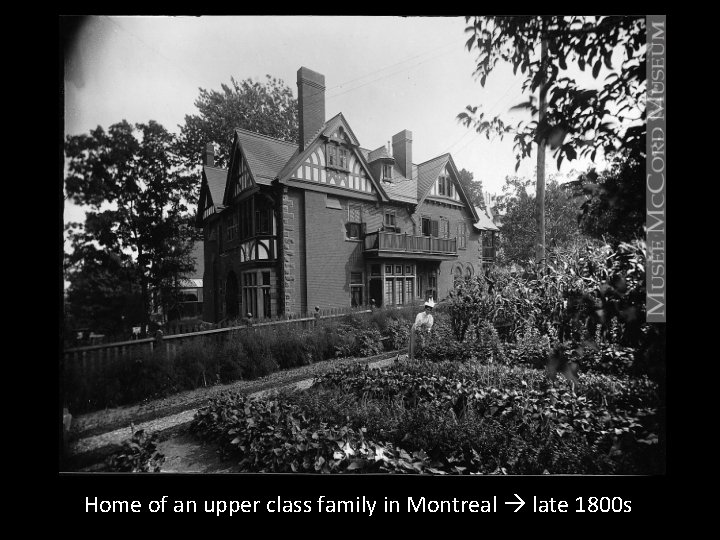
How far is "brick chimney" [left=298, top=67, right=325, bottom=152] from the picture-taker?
1202 cm

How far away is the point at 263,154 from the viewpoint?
12.0 m

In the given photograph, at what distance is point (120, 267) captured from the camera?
3.49 metres

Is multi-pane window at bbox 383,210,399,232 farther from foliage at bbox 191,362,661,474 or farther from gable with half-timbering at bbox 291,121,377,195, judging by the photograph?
foliage at bbox 191,362,661,474

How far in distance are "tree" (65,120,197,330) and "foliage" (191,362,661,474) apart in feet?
7.39

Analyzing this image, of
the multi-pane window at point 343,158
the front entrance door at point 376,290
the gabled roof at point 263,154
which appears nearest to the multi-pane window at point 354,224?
the multi-pane window at point 343,158

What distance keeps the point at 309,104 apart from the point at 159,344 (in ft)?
35.8

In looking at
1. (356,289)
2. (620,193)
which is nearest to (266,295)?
(356,289)

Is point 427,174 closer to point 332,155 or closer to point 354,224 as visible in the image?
point 354,224

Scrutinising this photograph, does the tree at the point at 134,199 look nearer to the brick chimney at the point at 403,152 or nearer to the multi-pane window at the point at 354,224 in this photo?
the multi-pane window at the point at 354,224

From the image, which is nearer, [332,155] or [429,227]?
[332,155]

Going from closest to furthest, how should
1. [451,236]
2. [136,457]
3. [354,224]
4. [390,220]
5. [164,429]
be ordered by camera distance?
[136,457] < [164,429] < [354,224] < [390,220] < [451,236]

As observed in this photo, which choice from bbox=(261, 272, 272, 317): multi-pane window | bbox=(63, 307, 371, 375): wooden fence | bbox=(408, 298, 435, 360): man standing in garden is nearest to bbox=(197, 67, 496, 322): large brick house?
bbox=(261, 272, 272, 317): multi-pane window
